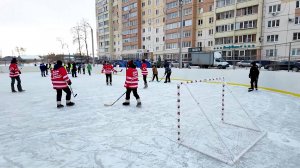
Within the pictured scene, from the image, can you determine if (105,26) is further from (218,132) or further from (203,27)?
(218,132)

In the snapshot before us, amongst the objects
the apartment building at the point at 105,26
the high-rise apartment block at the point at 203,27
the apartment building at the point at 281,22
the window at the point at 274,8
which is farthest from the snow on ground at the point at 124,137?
the apartment building at the point at 105,26

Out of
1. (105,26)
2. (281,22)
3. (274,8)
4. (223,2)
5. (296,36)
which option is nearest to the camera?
(296,36)

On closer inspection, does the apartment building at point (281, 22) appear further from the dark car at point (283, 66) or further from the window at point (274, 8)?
the dark car at point (283, 66)

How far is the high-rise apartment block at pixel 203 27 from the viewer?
2953 centimetres

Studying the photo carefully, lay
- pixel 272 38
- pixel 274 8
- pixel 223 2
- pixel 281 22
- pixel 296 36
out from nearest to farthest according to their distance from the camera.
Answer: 1. pixel 296 36
2. pixel 281 22
3. pixel 274 8
4. pixel 272 38
5. pixel 223 2

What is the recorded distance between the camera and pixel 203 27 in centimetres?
4225

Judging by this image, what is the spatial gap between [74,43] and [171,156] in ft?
198

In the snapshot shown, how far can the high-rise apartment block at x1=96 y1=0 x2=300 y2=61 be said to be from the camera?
2953cm

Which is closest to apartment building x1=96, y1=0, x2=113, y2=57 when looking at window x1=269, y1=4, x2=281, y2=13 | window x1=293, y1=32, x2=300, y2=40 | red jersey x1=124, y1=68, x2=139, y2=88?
window x1=269, y1=4, x2=281, y2=13

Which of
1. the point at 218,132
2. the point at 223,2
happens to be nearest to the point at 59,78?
the point at 218,132

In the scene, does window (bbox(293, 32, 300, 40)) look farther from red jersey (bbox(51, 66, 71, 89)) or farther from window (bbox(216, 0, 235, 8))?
red jersey (bbox(51, 66, 71, 89))

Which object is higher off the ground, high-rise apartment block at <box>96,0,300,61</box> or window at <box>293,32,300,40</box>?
high-rise apartment block at <box>96,0,300,61</box>

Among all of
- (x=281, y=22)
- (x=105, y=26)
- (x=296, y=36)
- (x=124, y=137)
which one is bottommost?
(x=124, y=137)

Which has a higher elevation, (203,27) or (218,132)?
(203,27)
